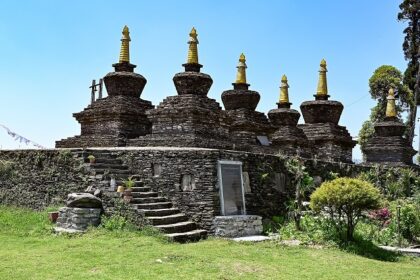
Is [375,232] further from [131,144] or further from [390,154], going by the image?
[390,154]

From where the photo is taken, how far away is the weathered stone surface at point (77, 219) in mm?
13797

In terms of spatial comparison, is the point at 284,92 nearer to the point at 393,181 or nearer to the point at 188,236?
the point at 393,181

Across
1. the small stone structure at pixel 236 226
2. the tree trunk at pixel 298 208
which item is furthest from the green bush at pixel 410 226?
the small stone structure at pixel 236 226

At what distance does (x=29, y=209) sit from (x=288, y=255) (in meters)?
8.66

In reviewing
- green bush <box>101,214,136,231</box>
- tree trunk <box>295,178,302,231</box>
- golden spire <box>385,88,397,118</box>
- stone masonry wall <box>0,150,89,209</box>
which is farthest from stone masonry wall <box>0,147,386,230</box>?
golden spire <box>385,88,397,118</box>

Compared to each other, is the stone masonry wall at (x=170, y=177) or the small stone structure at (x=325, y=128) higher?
the small stone structure at (x=325, y=128)

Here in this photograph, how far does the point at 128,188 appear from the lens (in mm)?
14562

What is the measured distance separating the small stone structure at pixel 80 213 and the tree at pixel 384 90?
25476mm

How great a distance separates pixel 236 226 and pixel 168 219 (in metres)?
1.93

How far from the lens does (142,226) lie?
1362 cm

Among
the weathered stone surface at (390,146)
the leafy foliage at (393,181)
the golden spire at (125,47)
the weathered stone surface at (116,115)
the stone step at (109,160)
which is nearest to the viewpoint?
the stone step at (109,160)

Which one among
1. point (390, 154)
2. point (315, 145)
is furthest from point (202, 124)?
point (390, 154)

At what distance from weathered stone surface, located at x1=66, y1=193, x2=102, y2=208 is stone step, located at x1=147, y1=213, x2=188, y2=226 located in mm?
1618

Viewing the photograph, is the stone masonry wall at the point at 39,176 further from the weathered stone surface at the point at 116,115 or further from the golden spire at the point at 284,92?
the golden spire at the point at 284,92
